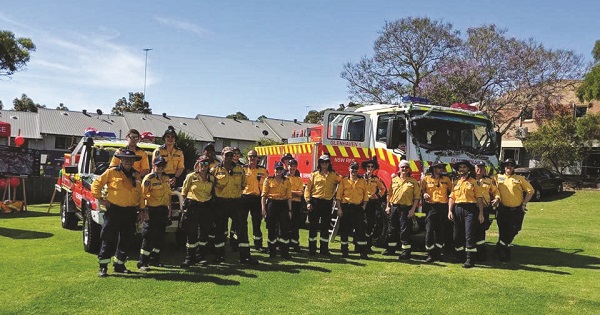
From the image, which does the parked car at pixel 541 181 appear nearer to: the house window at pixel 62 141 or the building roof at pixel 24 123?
the house window at pixel 62 141

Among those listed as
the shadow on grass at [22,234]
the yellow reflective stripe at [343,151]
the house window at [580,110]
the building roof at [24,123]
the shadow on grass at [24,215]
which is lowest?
the shadow on grass at [24,215]

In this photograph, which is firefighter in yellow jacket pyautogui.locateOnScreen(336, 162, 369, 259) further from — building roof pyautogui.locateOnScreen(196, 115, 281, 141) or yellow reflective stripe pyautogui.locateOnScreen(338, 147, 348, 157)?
building roof pyautogui.locateOnScreen(196, 115, 281, 141)

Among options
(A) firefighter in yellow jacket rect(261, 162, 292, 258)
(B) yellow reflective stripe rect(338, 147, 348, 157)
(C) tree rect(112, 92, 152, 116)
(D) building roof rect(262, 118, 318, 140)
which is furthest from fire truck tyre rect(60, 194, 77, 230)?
(C) tree rect(112, 92, 152, 116)

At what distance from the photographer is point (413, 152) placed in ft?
30.3

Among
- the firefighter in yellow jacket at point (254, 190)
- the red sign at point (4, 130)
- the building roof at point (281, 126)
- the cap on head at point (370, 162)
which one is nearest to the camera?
the firefighter in yellow jacket at point (254, 190)

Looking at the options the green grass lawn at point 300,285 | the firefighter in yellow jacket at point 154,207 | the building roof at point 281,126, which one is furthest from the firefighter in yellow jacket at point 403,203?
the building roof at point 281,126

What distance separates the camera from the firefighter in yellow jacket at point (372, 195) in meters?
9.12

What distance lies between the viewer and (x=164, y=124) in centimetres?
5169

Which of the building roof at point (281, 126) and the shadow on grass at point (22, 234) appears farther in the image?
the building roof at point (281, 126)

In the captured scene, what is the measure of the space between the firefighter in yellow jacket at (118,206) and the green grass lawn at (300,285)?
0.97 ft

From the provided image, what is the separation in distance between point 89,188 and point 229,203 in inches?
92.6

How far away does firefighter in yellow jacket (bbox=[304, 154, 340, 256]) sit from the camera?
8844 mm

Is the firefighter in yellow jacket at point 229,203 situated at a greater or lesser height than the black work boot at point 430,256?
greater

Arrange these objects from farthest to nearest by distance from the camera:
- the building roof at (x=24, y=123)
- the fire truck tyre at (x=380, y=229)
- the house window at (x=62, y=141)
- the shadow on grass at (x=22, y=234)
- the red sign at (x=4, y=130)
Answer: the house window at (x=62, y=141)
the building roof at (x=24, y=123)
the red sign at (x=4, y=130)
the shadow on grass at (x=22, y=234)
the fire truck tyre at (x=380, y=229)
